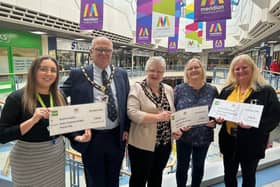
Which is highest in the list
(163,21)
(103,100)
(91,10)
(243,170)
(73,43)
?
(73,43)

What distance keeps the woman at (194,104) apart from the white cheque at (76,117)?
2.52 feet

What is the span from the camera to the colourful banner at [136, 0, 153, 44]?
509 centimetres

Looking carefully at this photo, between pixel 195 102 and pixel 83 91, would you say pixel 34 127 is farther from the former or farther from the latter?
pixel 195 102

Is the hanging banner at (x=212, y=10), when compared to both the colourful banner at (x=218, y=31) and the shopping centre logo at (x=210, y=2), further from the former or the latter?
the colourful banner at (x=218, y=31)

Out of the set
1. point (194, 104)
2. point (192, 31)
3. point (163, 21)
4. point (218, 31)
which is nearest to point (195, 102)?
point (194, 104)

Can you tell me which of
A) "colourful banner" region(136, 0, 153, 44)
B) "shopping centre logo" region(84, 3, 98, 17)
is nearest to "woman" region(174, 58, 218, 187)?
"colourful banner" region(136, 0, 153, 44)

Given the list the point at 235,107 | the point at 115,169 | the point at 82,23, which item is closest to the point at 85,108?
the point at 115,169

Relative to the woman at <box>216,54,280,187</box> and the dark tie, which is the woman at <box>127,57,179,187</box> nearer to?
the dark tie

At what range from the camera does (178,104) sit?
1924mm

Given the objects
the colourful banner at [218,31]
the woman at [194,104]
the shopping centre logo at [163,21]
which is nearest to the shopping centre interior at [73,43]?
the woman at [194,104]

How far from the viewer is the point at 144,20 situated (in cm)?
579

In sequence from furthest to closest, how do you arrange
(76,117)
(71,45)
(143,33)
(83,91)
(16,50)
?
1. (71,45)
2. (16,50)
3. (143,33)
4. (83,91)
5. (76,117)

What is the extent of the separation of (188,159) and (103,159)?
0.84 m

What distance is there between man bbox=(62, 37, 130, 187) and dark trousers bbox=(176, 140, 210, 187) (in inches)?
24.0
